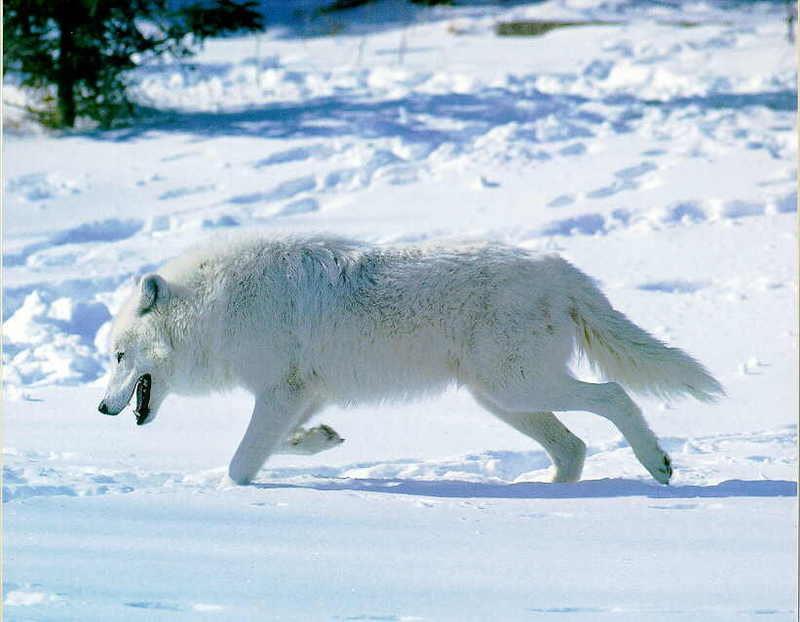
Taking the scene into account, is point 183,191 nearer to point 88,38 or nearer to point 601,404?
point 88,38

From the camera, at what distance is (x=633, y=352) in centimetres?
504

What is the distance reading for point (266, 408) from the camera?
4.99 meters

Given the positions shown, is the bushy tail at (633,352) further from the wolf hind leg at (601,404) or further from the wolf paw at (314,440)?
the wolf paw at (314,440)

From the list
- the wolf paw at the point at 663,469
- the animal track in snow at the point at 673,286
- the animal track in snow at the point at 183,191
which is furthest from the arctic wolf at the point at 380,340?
the animal track in snow at the point at 183,191

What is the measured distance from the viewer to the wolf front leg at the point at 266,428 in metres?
4.94

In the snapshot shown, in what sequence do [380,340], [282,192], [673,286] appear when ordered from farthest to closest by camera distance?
1. [282,192]
2. [673,286]
3. [380,340]

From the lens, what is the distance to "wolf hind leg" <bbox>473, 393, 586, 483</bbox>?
5129mm

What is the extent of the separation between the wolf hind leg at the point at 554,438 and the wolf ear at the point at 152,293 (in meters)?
1.47

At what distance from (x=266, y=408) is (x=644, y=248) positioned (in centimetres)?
467

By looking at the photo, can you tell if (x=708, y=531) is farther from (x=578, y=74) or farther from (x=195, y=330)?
(x=578, y=74)

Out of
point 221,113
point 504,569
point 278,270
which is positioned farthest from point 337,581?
point 221,113

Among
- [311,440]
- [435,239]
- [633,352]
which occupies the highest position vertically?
[435,239]

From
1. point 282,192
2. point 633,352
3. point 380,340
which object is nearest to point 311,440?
point 380,340

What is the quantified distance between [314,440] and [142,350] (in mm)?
867
